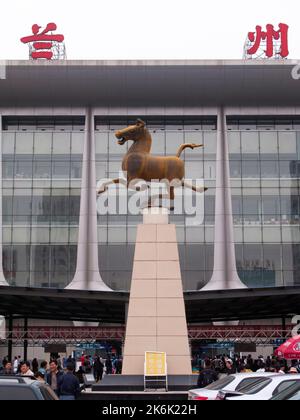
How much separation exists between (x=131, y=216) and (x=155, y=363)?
2703 cm

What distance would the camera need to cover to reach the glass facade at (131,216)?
50.0 meters

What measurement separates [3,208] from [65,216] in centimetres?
471

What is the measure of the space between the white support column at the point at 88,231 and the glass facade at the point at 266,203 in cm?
1052

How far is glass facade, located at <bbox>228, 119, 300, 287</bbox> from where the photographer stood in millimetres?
49969

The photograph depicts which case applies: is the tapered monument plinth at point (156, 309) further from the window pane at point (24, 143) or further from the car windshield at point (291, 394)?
the window pane at point (24, 143)

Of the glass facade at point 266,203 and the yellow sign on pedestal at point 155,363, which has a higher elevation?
the glass facade at point 266,203

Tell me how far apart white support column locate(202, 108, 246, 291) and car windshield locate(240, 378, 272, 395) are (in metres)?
36.7

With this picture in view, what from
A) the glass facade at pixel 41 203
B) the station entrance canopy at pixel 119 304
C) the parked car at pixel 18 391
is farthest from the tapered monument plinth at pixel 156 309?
the glass facade at pixel 41 203

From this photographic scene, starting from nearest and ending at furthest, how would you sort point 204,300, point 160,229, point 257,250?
1. point 160,229
2. point 204,300
3. point 257,250

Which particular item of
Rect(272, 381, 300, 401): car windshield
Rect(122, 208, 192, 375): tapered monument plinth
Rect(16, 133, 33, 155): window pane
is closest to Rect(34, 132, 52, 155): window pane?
Rect(16, 133, 33, 155): window pane

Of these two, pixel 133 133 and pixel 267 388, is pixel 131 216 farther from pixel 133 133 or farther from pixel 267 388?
pixel 267 388

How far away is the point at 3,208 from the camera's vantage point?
51000 millimetres
